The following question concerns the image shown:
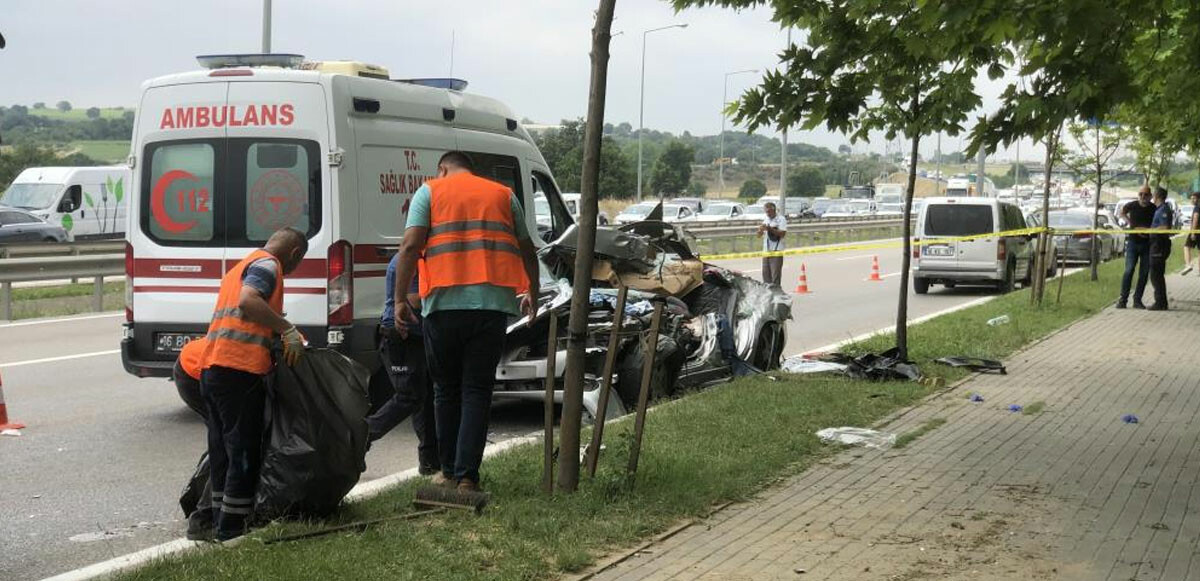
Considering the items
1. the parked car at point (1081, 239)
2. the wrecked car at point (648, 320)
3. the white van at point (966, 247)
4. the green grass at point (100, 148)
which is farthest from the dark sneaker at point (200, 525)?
the green grass at point (100, 148)

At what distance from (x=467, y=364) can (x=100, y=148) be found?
71775 mm

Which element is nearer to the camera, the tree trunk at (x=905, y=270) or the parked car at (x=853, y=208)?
the tree trunk at (x=905, y=270)

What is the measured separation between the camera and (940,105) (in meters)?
11.1

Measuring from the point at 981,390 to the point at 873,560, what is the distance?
233 inches

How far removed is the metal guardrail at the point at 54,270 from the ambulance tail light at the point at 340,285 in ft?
31.9

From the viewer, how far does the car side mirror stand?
118 ft

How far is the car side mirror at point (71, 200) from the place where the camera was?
35875 mm

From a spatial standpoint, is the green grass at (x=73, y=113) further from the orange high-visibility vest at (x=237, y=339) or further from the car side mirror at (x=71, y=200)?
the orange high-visibility vest at (x=237, y=339)

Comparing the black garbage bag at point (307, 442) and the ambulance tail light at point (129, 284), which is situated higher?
the ambulance tail light at point (129, 284)

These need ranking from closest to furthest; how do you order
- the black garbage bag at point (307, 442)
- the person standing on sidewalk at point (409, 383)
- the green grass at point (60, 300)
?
the black garbage bag at point (307, 442) < the person standing on sidewalk at point (409, 383) < the green grass at point (60, 300)

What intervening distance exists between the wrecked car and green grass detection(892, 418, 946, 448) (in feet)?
5.99

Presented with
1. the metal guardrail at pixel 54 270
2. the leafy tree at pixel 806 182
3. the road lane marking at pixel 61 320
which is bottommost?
the road lane marking at pixel 61 320

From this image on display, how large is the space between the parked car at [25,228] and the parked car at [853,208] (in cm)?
3750

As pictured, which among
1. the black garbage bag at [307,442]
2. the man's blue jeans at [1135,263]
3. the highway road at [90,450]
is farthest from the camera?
the man's blue jeans at [1135,263]
